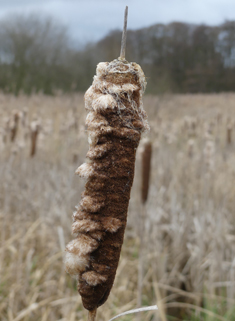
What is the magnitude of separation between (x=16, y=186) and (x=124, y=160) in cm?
342

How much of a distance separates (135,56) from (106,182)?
7.02m

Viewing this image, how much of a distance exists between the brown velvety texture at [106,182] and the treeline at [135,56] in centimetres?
528

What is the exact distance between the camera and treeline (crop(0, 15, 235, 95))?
8.45 metres

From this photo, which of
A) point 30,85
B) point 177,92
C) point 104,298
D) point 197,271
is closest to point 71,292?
point 197,271

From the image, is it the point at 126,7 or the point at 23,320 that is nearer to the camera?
the point at 126,7

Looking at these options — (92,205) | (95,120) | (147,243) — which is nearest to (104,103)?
(95,120)

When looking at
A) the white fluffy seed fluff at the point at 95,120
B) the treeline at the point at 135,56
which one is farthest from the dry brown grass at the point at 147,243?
the treeline at the point at 135,56

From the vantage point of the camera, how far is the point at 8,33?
13.1m

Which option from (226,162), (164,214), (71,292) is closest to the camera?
(71,292)

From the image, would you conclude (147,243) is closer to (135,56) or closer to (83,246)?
(83,246)

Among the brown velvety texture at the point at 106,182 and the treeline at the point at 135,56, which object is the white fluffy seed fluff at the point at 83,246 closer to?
the brown velvety texture at the point at 106,182

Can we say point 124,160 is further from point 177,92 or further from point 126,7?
point 177,92

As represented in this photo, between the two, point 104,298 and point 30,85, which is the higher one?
point 30,85

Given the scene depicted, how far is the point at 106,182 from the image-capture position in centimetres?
43
